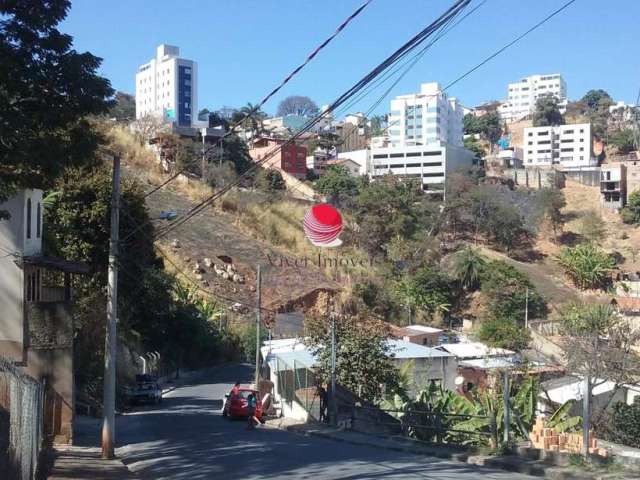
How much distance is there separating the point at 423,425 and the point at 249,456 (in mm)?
5015

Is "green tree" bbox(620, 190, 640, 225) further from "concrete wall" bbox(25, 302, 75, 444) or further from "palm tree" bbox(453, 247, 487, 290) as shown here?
"concrete wall" bbox(25, 302, 75, 444)

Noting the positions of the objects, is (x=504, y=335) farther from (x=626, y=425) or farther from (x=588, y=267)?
(x=626, y=425)

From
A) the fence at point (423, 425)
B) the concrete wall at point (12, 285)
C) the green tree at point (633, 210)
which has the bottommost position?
the fence at point (423, 425)

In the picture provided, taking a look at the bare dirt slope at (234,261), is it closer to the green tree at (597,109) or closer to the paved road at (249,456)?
the paved road at (249,456)

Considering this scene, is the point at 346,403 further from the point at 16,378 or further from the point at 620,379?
the point at 16,378

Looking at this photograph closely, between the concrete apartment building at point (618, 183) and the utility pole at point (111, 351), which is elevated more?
the concrete apartment building at point (618, 183)

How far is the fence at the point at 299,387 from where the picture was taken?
26375 millimetres

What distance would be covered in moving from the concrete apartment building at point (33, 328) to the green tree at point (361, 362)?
9539 mm

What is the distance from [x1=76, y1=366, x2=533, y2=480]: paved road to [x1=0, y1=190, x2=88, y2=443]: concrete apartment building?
1.80 metres

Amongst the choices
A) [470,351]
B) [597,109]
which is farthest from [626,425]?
[597,109]

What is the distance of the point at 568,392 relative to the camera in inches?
1230

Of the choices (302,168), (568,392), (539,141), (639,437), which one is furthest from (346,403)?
(539,141)

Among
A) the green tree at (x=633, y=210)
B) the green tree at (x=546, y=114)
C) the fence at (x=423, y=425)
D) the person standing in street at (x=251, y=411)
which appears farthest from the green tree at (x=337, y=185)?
the green tree at (x=546, y=114)

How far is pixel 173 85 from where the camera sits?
456ft
